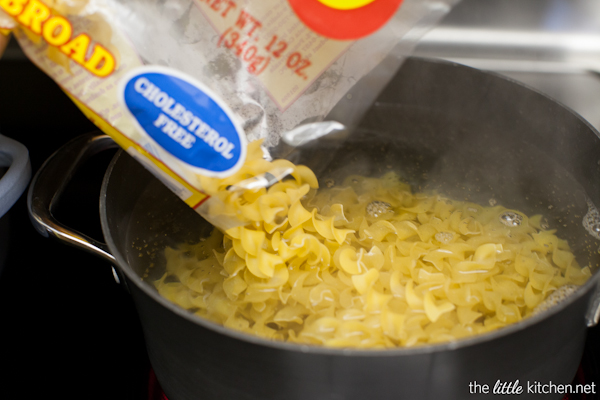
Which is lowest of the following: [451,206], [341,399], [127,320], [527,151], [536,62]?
[127,320]

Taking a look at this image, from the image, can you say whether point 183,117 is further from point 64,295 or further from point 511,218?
point 511,218

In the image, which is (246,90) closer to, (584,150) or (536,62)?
(584,150)

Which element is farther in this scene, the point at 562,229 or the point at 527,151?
the point at 527,151

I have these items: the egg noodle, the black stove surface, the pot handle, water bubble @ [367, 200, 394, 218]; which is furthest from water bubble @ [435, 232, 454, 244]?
the pot handle

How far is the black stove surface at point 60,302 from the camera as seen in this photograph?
0.76 m

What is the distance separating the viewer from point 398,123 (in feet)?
3.37

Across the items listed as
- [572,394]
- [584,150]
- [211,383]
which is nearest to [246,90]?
[211,383]

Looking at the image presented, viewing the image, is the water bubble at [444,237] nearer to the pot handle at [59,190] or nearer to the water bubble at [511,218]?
the water bubble at [511,218]

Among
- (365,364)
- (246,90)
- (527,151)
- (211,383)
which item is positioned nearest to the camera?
(365,364)

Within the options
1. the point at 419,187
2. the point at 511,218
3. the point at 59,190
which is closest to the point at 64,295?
the point at 59,190

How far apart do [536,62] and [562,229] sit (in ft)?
1.40

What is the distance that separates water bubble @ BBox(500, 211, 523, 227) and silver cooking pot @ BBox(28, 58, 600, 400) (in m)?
0.04

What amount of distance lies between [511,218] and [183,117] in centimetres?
59

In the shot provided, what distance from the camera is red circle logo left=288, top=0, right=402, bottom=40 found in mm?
632
